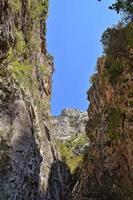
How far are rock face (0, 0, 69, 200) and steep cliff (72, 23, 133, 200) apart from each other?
12.1 feet

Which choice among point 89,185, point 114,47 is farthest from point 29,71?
point 89,185

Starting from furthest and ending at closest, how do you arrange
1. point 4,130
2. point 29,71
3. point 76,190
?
point 76,190, point 29,71, point 4,130

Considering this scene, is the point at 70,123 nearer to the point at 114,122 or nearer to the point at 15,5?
the point at 114,122

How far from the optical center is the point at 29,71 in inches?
1430

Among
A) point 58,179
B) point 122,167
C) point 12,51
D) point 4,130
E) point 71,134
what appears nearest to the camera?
point 4,130

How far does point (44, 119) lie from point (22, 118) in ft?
34.5

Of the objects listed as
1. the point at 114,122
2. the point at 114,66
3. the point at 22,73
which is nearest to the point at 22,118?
the point at 22,73

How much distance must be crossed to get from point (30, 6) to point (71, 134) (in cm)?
5740

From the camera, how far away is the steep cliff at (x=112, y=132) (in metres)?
34.7

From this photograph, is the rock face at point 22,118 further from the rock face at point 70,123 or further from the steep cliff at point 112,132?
the rock face at point 70,123

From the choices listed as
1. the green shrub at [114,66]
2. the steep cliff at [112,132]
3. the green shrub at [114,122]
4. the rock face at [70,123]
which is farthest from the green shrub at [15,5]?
the rock face at [70,123]

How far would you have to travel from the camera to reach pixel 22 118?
102 feet

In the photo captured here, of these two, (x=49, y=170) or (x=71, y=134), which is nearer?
(x=49, y=170)

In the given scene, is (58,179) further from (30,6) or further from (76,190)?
(30,6)
